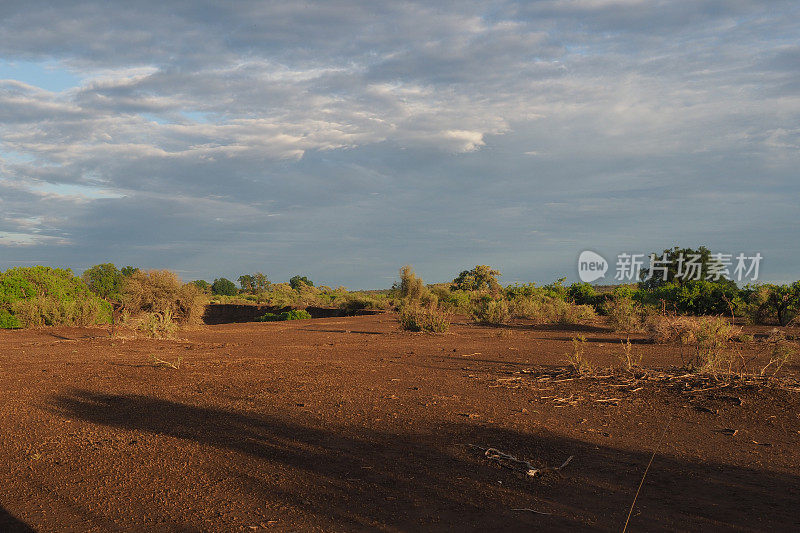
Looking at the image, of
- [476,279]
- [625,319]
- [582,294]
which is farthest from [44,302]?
[476,279]

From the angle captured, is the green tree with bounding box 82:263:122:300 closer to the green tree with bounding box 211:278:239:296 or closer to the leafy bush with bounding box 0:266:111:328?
the leafy bush with bounding box 0:266:111:328

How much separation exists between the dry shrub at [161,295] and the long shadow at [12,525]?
21296mm

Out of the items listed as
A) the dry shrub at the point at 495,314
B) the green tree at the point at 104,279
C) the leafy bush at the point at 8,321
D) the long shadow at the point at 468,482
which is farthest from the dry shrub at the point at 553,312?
the green tree at the point at 104,279

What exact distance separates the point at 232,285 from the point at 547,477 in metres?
89.8

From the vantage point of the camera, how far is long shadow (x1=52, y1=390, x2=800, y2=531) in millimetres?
4281

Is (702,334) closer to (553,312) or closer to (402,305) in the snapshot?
(553,312)

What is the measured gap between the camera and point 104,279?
1693 inches

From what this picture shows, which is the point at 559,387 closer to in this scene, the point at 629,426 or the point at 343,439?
the point at 629,426

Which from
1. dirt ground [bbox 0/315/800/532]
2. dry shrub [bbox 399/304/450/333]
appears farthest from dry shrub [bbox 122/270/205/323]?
dirt ground [bbox 0/315/800/532]

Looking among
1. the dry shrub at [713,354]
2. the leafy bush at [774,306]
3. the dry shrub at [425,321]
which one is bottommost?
the dry shrub at [425,321]

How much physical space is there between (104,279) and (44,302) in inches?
843

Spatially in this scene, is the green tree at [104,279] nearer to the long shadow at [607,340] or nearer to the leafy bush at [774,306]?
the long shadow at [607,340]

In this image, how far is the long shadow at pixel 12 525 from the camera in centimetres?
410

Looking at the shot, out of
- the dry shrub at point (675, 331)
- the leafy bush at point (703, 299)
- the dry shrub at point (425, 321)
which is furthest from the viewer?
the leafy bush at point (703, 299)
